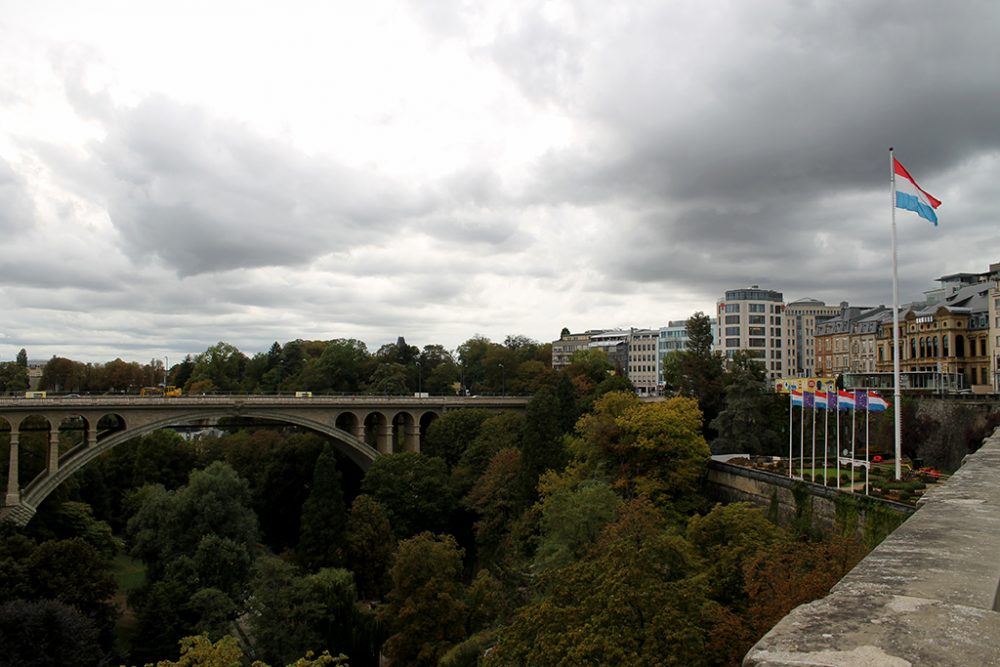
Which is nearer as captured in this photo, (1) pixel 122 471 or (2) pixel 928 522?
(2) pixel 928 522

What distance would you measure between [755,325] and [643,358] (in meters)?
35.6

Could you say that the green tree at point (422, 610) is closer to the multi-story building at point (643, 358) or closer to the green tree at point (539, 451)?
the green tree at point (539, 451)

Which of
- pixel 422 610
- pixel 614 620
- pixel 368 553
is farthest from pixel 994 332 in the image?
pixel 614 620

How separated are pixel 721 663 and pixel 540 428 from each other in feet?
93.4

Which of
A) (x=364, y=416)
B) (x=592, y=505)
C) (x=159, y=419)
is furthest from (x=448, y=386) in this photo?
(x=592, y=505)

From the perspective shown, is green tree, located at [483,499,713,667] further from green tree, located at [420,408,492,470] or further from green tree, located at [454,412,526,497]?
green tree, located at [420,408,492,470]

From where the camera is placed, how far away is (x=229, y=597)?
3366 cm

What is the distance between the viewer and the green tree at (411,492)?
163 ft

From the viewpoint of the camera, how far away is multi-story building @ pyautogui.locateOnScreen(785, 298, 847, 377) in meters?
111

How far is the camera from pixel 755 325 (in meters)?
104

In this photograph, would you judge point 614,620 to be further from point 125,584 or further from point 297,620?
point 125,584

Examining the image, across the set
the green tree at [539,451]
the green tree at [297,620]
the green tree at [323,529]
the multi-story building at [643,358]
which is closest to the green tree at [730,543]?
the green tree at [297,620]

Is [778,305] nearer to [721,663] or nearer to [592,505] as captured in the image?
[592,505]

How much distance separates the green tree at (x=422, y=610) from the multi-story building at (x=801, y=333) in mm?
92124
